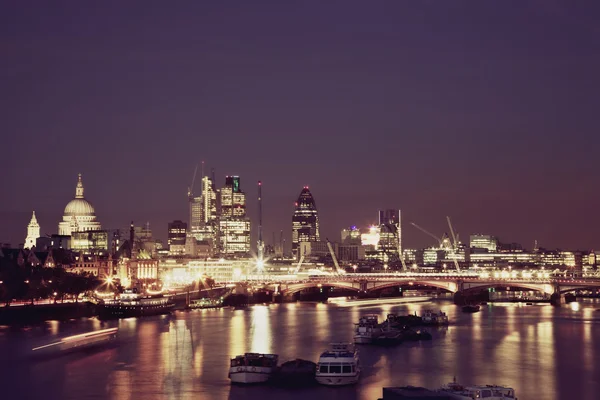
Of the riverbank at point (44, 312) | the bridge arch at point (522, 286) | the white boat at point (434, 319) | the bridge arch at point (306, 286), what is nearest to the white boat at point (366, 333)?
the white boat at point (434, 319)

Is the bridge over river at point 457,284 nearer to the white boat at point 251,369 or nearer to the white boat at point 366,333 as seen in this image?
the white boat at point 366,333

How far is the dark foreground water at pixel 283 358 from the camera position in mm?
48031

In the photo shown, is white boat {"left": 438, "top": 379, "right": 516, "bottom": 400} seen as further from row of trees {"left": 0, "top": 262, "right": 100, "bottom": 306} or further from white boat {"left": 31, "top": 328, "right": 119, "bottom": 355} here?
row of trees {"left": 0, "top": 262, "right": 100, "bottom": 306}

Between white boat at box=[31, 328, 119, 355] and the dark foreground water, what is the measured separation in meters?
1.20

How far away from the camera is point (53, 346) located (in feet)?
213

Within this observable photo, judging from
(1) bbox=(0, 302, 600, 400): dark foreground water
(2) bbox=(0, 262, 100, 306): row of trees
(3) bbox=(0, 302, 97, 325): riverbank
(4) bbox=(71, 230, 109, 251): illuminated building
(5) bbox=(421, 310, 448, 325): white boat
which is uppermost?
(4) bbox=(71, 230, 109, 251): illuminated building

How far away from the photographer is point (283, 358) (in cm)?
5950

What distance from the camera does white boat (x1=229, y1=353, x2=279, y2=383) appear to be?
4897cm

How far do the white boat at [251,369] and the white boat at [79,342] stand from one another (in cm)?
1748

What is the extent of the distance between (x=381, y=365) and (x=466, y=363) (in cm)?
546

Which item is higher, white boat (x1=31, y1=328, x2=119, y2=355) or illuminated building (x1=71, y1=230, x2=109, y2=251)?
illuminated building (x1=71, y1=230, x2=109, y2=251)

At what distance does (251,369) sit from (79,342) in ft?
75.9

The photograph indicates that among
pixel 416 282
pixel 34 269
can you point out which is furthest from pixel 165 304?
pixel 416 282

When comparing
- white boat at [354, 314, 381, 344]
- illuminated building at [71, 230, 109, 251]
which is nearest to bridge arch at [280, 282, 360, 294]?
illuminated building at [71, 230, 109, 251]
